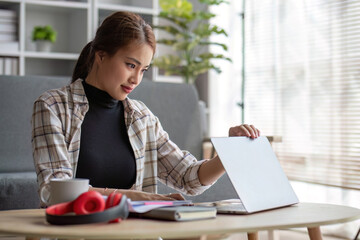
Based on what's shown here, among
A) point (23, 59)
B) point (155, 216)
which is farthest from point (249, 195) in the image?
point (23, 59)

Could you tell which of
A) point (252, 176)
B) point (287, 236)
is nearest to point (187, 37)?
point (287, 236)

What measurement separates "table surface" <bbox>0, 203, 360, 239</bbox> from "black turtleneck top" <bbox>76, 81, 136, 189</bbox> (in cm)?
35

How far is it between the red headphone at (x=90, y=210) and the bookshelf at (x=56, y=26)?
3.44m

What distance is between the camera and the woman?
1464mm

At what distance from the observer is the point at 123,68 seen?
1496 mm

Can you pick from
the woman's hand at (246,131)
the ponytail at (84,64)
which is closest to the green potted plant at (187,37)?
the ponytail at (84,64)

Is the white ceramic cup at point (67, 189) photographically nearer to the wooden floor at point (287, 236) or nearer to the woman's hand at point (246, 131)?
the woman's hand at point (246, 131)

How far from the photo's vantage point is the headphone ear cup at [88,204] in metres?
0.96

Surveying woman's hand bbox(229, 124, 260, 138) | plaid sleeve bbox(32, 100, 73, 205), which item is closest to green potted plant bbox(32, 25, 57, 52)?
plaid sleeve bbox(32, 100, 73, 205)

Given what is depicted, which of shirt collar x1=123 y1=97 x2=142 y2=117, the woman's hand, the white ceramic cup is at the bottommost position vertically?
the white ceramic cup

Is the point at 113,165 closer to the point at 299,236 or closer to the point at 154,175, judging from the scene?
the point at 154,175

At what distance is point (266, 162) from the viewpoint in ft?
4.38

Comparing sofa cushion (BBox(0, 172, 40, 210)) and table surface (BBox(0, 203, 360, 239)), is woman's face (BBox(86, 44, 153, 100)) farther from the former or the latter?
sofa cushion (BBox(0, 172, 40, 210))

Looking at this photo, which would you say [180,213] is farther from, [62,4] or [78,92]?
[62,4]
